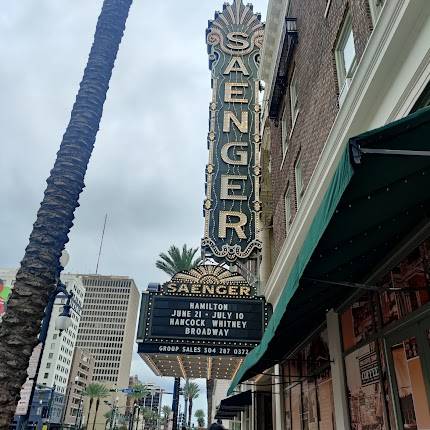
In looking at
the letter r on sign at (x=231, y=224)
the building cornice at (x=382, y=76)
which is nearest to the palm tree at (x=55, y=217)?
the building cornice at (x=382, y=76)

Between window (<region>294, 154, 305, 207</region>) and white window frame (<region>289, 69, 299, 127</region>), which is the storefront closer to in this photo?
window (<region>294, 154, 305, 207</region>)

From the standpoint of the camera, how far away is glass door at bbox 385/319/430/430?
497 centimetres

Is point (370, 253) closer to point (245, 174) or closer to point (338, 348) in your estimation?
point (338, 348)

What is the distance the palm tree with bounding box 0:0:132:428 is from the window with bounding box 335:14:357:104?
4.10 metres

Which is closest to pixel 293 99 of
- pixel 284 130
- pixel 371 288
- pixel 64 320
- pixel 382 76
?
pixel 284 130

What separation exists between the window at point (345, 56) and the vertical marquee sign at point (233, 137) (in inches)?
238

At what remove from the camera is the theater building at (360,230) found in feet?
12.2

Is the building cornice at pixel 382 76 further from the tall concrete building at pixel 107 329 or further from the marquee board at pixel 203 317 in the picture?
the tall concrete building at pixel 107 329

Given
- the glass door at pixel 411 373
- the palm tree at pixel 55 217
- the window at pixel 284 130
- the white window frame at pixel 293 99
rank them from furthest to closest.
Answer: the window at pixel 284 130 < the white window frame at pixel 293 99 < the palm tree at pixel 55 217 < the glass door at pixel 411 373

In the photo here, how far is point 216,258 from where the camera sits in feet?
45.4

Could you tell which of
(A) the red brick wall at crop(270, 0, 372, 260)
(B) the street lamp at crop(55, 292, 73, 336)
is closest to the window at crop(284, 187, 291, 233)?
(A) the red brick wall at crop(270, 0, 372, 260)

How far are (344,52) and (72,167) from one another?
5.65 m

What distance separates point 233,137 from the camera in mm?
15891

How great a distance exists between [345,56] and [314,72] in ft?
6.12
